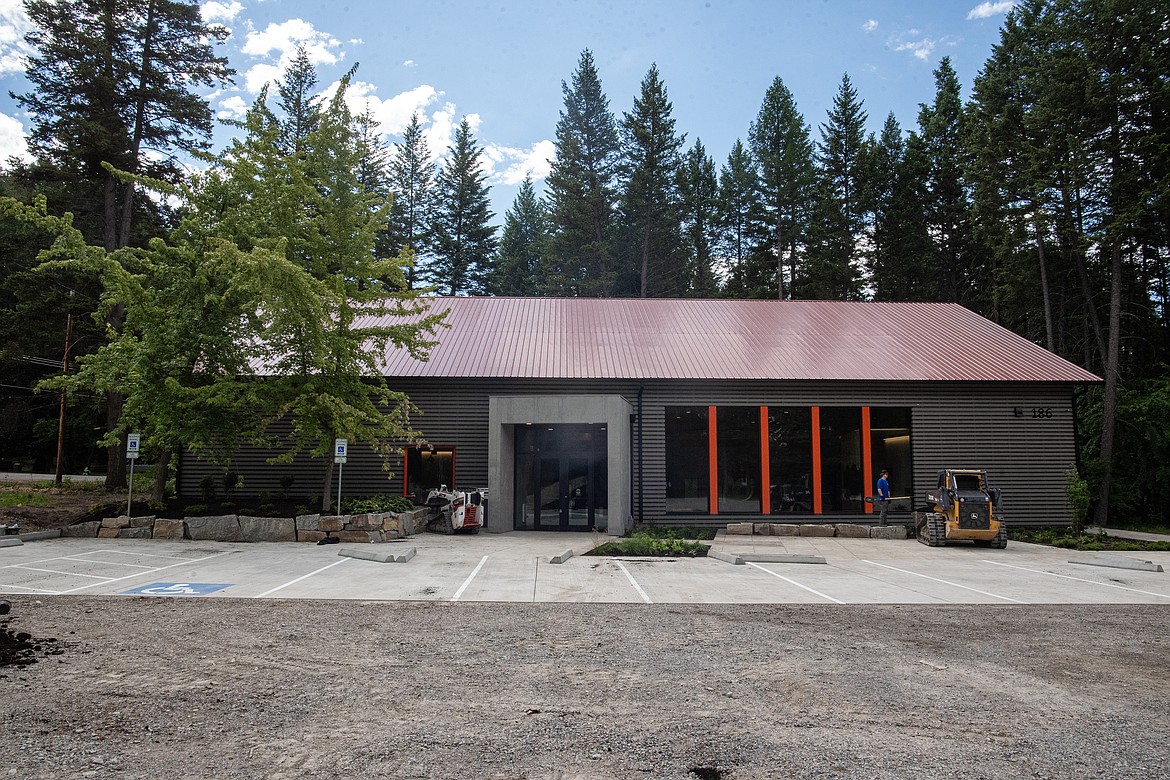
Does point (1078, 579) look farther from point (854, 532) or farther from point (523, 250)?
point (523, 250)

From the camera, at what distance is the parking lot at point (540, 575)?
935cm

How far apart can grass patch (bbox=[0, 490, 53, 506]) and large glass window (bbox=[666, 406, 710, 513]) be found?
54.1 feet

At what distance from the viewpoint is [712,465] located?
1909 cm

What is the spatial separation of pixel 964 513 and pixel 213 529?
1644 cm

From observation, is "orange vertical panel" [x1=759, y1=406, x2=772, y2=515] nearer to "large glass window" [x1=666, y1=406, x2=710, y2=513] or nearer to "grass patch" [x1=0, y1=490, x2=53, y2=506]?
"large glass window" [x1=666, y1=406, x2=710, y2=513]

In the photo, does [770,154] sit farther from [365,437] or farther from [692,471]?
[365,437]

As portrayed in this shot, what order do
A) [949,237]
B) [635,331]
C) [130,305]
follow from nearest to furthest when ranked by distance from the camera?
[130,305] < [635,331] < [949,237]

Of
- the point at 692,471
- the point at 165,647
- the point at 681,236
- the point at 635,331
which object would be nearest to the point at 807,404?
the point at 692,471

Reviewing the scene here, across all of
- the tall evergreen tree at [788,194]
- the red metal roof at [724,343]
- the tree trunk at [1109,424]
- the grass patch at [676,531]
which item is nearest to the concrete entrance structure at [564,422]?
the grass patch at [676,531]

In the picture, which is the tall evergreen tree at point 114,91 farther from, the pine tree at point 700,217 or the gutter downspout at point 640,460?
the pine tree at point 700,217

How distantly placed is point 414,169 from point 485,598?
4142 centimetres

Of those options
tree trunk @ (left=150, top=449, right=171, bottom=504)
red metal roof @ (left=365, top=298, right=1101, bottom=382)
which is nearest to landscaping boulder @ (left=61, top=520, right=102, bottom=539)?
tree trunk @ (left=150, top=449, right=171, bottom=504)

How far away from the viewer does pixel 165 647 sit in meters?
6.16

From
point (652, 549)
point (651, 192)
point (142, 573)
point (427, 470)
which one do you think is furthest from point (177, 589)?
point (651, 192)
